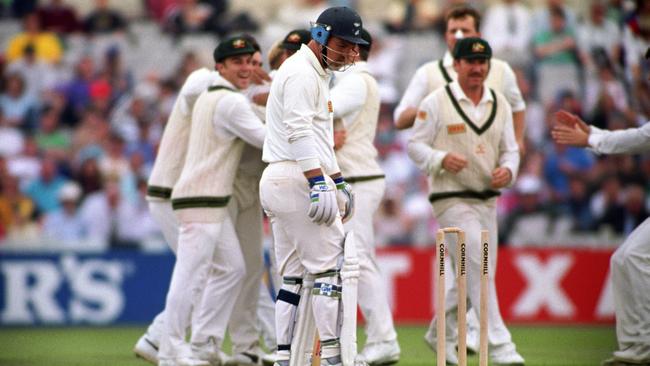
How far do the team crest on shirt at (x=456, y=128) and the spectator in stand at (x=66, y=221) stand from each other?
7.06 meters

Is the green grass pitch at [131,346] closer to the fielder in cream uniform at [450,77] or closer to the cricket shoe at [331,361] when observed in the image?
the fielder in cream uniform at [450,77]

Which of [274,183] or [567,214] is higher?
[274,183]

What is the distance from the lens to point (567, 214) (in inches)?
594

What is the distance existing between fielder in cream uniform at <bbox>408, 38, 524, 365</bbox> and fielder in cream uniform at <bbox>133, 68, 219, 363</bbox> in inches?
69.9

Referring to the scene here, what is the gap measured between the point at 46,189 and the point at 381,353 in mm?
7782

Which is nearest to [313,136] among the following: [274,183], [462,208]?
[274,183]

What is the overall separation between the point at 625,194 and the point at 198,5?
22.5 feet

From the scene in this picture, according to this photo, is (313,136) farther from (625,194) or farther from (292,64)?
(625,194)

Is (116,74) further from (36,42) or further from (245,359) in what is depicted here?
(245,359)

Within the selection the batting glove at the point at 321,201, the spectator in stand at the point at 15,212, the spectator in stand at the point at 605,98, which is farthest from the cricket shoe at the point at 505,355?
the spectator in stand at the point at 15,212

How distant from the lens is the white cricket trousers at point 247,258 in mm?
9539

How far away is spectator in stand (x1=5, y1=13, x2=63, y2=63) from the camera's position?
17.4m

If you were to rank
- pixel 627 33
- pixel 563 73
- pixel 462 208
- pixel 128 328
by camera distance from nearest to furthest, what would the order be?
pixel 462 208, pixel 627 33, pixel 128 328, pixel 563 73

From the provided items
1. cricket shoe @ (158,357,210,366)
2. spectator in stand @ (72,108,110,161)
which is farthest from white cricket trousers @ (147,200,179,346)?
spectator in stand @ (72,108,110,161)
